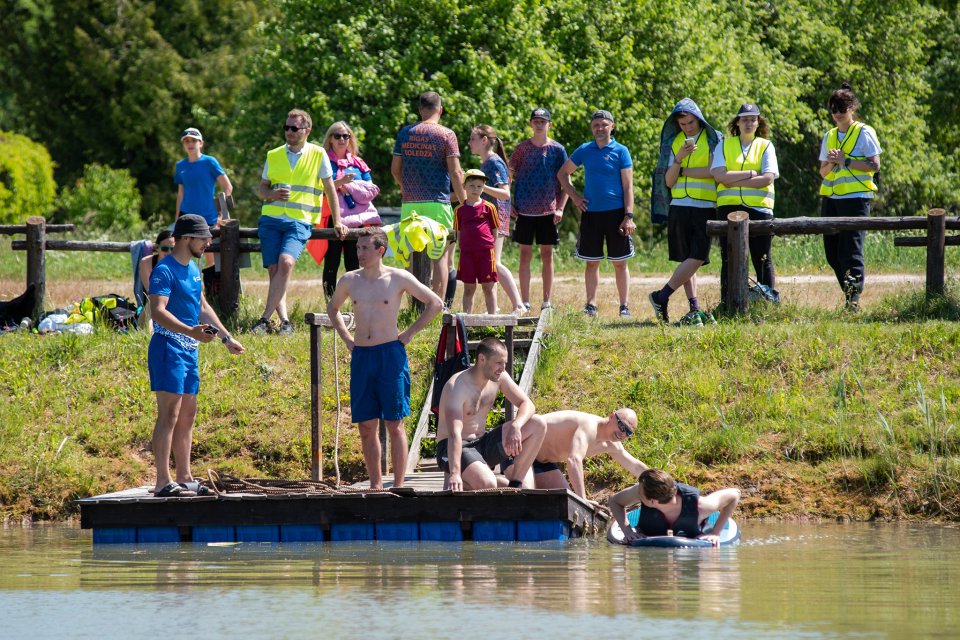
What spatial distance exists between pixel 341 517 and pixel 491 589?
2.52 m

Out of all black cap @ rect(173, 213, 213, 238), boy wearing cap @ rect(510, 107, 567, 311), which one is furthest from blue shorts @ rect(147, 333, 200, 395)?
boy wearing cap @ rect(510, 107, 567, 311)

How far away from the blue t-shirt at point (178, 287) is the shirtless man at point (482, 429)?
1.89 metres

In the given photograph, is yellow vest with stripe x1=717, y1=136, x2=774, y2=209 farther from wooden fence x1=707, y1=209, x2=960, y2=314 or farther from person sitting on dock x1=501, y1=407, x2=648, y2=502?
person sitting on dock x1=501, y1=407, x2=648, y2=502

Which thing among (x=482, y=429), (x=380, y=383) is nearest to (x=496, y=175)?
(x=482, y=429)

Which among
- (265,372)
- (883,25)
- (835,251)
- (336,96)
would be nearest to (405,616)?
(265,372)

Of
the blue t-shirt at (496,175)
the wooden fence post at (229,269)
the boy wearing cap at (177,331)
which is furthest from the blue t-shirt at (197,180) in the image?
the boy wearing cap at (177,331)

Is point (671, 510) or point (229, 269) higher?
point (229, 269)

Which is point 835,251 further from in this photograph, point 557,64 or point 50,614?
point 557,64

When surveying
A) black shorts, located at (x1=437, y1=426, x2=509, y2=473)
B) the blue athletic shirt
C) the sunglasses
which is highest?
the blue athletic shirt

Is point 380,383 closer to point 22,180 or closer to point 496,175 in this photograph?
point 496,175

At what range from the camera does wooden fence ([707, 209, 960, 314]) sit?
1505 cm

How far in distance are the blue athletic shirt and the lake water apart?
1.54 m

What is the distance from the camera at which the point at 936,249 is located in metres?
15.1

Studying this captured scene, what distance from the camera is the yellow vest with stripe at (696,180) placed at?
1543 cm
